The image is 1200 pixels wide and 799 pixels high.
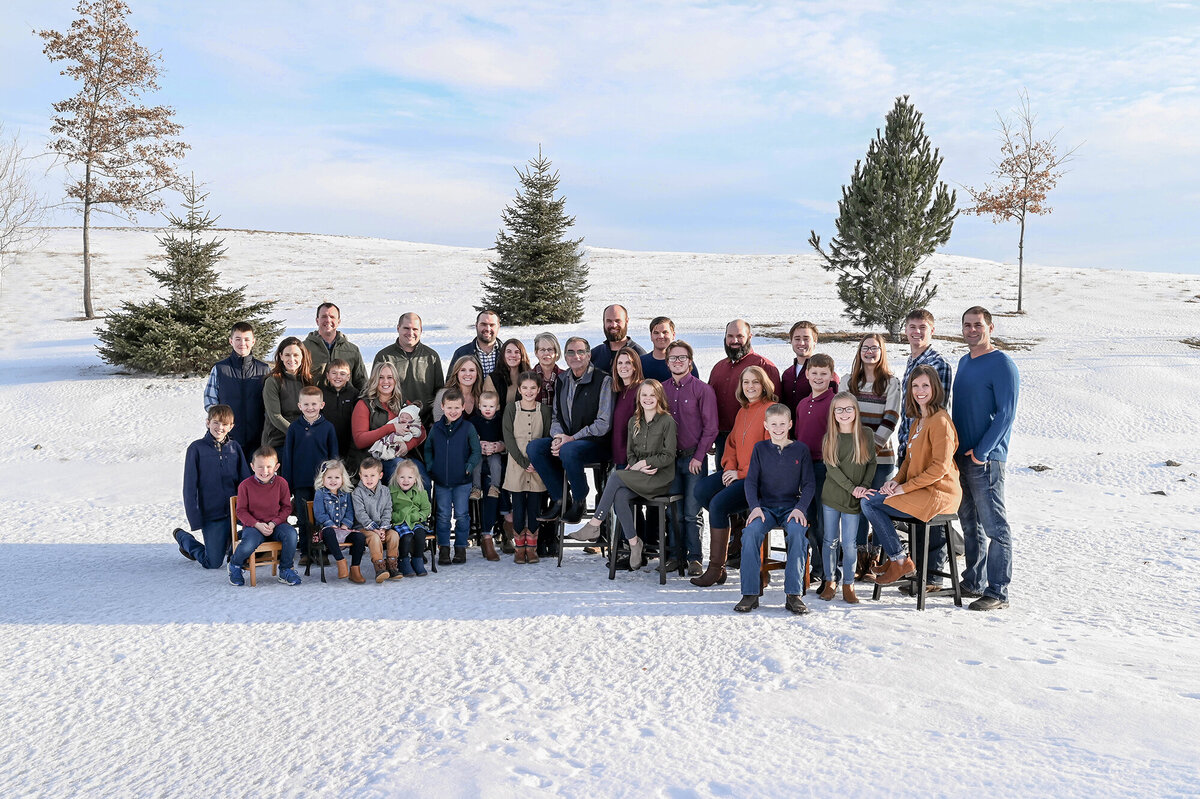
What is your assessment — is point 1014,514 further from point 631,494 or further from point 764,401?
point 631,494

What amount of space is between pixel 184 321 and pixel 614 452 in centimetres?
1226

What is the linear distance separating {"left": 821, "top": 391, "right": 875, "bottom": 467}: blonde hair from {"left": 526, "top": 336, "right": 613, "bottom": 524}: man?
1.90 meters

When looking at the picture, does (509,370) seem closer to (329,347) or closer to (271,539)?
(329,347)

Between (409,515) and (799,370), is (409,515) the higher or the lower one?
the lower one

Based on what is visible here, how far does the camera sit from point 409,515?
22.3ft

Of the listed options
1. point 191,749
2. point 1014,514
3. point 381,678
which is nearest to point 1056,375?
point 1014,514

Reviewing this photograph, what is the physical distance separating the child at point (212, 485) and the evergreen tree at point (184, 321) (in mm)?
8948

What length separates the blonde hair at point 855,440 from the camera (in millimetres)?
5945

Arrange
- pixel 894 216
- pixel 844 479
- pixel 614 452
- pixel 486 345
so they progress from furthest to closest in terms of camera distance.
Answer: pixel 894 216 < pixel 486 345 < pixel 614 452 < pixel 844 479

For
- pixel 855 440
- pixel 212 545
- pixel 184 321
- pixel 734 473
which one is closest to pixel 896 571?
pixel 855 440

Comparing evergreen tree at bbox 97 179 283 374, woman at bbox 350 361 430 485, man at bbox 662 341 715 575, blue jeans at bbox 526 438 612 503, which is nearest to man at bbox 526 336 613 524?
blue jeans at bbox 526 438 612 503

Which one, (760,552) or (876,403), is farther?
(876,403)

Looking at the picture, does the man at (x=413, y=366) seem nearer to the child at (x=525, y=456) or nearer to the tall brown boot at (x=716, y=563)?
the child at (x=525, y=456)

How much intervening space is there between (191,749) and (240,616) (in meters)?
1.92
